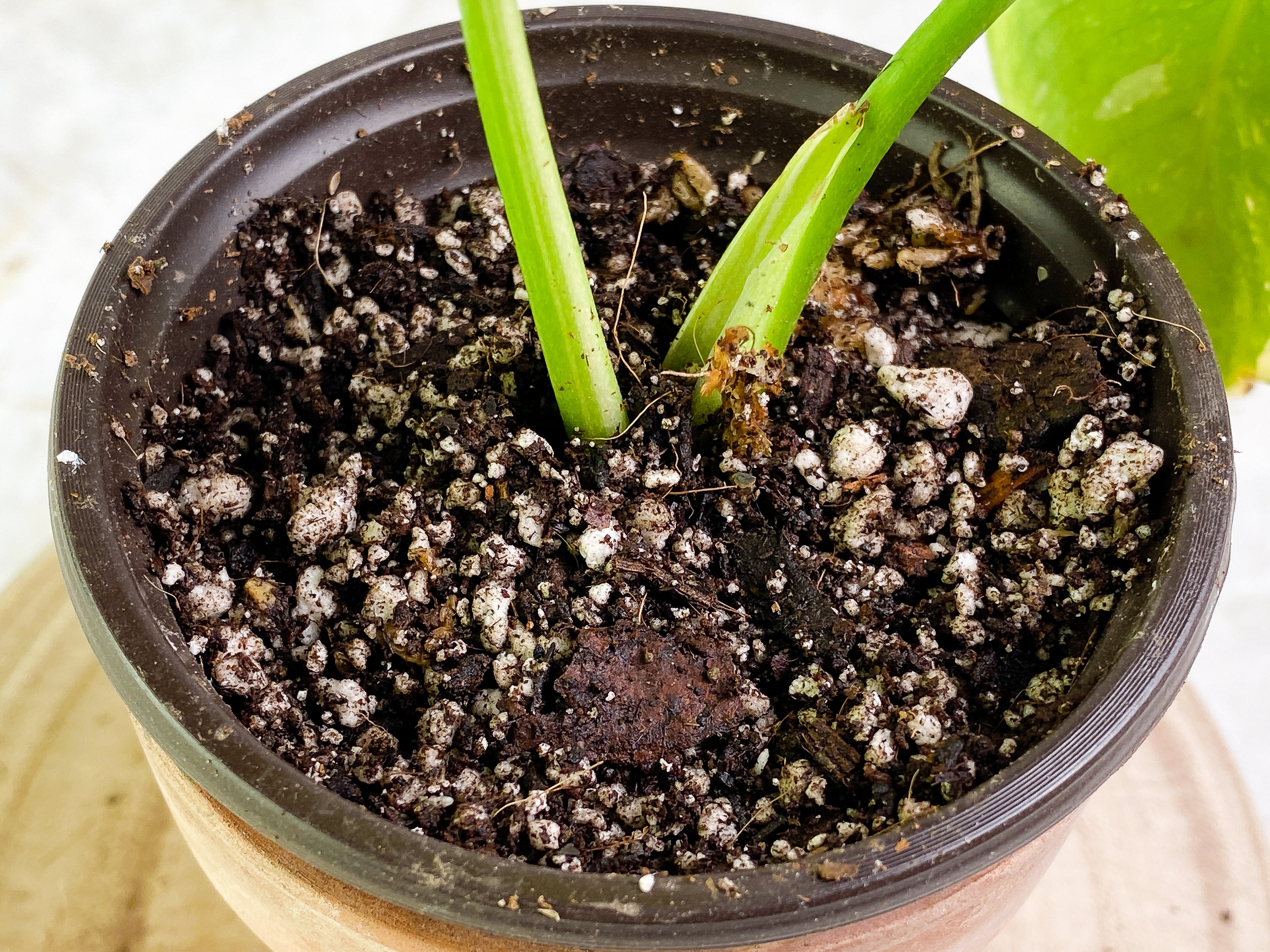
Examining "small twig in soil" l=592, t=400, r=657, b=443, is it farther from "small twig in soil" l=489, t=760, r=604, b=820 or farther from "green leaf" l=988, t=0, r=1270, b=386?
"green leaf" l=988, t=0, r=1270, b=386

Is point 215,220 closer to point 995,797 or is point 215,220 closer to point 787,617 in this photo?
point 787,617

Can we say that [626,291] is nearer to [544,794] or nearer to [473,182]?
[473,182]

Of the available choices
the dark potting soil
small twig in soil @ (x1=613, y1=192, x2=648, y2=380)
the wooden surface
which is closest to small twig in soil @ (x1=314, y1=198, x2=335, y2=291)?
the dark potting soil

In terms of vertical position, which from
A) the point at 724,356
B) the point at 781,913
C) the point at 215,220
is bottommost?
the point at 781,913

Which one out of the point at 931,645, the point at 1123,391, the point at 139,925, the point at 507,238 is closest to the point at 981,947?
the point at 931,645

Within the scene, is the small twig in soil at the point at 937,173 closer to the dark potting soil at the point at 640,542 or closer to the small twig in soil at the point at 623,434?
the dark potting soil at the point at 640,542
